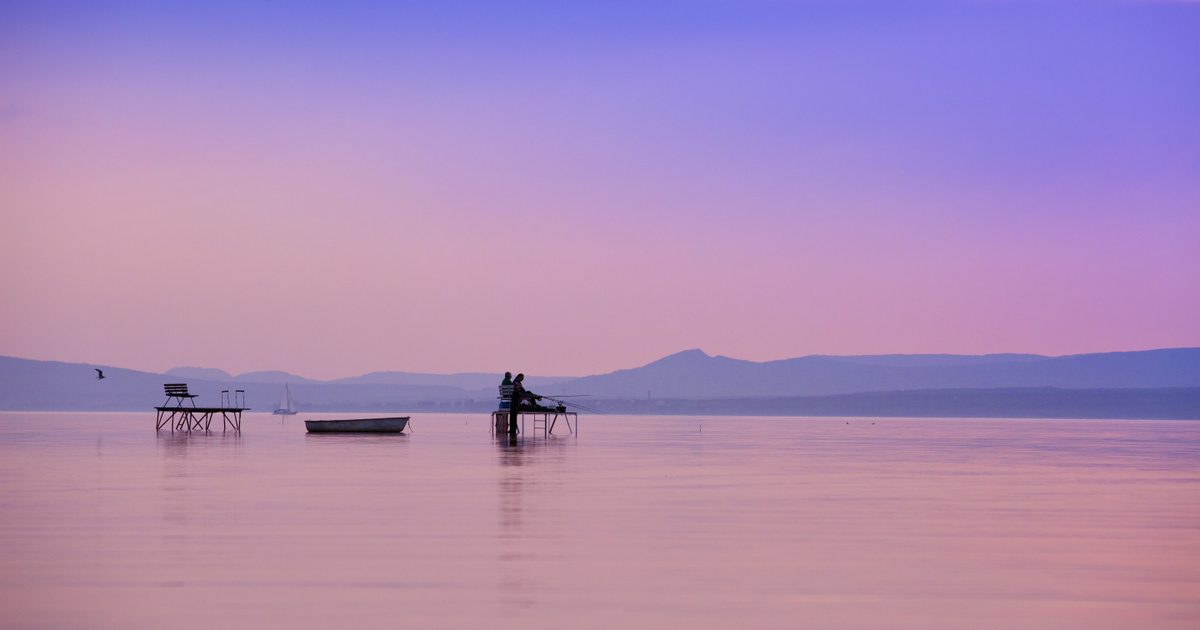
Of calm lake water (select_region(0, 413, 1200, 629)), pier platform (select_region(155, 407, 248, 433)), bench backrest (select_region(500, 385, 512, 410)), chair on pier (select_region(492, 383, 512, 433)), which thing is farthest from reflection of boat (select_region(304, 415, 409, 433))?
calm lake water (select_region(0, 413, 1200, 629))

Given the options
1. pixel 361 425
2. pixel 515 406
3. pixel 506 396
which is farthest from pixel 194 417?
pixel 515 406

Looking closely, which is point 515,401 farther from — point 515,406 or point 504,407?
point 504,407

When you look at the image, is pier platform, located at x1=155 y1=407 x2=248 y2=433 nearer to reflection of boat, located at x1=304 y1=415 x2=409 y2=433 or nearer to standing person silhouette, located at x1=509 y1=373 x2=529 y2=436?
reflection of boat, located at x1=304 y1=415 x2=409 y2=433

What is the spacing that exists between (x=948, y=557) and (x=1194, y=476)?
60.7 ft

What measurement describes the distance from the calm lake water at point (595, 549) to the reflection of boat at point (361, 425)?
35074mm

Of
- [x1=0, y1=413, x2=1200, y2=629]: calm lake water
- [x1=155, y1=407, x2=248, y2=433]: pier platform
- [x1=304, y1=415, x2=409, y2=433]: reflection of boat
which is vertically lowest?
[x1=0, y1=413, x2=1200, y2=629]: calm lake water

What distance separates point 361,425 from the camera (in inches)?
2699

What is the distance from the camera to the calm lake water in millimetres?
11648

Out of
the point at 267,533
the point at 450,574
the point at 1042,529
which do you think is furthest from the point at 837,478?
the point at 450,574

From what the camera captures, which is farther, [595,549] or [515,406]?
[515,406]

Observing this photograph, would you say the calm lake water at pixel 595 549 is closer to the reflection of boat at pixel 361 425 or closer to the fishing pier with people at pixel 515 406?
the fishing pier with people at pixel 515 406

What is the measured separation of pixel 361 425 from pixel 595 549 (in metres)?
54.1

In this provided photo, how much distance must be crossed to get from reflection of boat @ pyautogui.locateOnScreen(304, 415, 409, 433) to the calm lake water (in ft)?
115

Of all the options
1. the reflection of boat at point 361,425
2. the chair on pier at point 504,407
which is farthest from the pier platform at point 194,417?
the chair on pier at point 504,407
